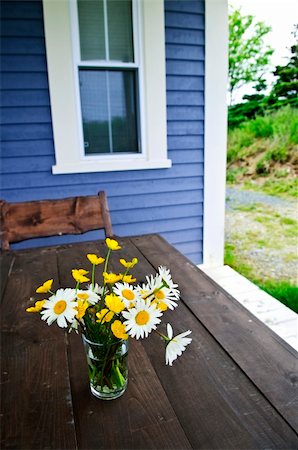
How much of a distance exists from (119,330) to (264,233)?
3.80 m

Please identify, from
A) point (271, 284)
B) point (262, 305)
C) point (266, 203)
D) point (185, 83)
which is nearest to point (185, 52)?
point (185, 83)

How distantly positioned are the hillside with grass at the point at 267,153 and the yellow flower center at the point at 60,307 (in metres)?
4.31

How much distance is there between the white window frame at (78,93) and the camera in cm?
205

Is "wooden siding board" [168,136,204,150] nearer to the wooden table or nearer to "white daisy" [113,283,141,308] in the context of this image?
the wooden table

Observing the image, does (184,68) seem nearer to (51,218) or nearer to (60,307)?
(51,218)

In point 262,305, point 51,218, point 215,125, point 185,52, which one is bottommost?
point 262,305

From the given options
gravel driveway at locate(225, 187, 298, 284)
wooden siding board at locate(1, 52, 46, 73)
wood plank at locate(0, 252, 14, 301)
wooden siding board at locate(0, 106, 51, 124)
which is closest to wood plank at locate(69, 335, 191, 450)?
wood plank at locate(0, 252, 14, 301)

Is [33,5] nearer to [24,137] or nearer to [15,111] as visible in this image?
[15,111]

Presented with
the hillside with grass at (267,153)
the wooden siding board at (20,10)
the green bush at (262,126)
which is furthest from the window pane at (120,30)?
the green bush at (262,126)

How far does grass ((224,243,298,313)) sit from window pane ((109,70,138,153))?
1.56 m

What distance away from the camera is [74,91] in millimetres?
2174

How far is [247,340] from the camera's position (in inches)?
31.1

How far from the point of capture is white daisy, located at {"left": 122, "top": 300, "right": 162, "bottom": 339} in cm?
53

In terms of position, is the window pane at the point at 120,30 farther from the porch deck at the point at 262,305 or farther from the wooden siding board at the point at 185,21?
the porch deck at the point at 262,305
